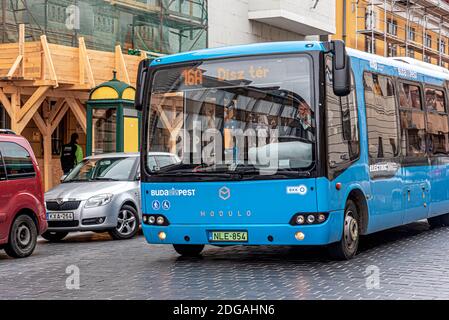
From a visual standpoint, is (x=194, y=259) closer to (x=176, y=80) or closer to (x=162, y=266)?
(x=162, y=266)

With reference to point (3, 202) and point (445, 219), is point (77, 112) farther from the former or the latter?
point (3, 202)

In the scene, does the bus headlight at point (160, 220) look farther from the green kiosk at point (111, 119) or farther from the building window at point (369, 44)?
the building window at point (369, 44)

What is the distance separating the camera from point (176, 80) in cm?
1180

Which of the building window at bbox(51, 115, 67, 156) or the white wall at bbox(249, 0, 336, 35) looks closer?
the building window at bbox(51, 115, 67, 156)

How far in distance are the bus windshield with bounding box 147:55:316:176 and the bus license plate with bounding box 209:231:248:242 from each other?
0.73 m

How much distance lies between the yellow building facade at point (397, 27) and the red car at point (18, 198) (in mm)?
23745

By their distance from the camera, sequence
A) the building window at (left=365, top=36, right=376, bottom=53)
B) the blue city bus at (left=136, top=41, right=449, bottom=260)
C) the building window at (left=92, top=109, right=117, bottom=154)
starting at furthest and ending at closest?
the building window at (left=365, top=36, right=376, bottom=53) → the building window at (left=92, top=109, right=117, bottom=154) → the blue city bus at (left=136, top=41, right=449, bottom=260)

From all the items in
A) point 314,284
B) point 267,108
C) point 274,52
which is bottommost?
point 314,284

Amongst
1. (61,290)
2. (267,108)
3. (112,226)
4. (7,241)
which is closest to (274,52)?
(267,108)

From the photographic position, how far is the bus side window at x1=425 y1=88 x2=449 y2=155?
1552 centimetres

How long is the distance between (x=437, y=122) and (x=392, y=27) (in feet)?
91.7

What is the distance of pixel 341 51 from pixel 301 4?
23359mm

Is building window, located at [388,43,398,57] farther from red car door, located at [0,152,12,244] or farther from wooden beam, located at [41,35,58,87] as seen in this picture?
red car door, located at [0,152,12,244]

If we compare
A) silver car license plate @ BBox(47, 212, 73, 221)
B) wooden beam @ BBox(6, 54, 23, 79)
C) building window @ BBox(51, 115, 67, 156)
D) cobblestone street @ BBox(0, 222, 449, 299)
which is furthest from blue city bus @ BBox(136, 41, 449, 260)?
building window @ BBox(51, 115, 67, 156)
